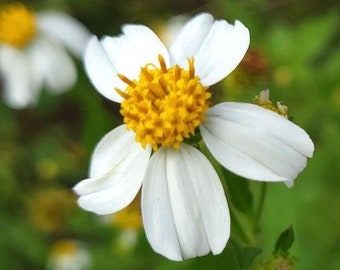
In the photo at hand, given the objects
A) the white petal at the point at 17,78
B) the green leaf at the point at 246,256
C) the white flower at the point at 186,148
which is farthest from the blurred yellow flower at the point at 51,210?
the green leaf at the point at 246,256

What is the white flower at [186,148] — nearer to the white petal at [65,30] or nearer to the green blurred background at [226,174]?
the green blurred background at [226,174]

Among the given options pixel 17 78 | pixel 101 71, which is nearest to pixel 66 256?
pixel 17 78

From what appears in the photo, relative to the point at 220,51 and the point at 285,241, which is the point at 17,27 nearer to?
the point at 220,51

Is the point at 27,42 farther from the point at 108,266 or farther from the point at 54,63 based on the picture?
the point at 108,266

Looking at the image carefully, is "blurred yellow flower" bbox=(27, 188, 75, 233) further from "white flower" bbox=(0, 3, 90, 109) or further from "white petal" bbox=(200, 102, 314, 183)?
"white petal" bbox=(200, 102, 314, 183)

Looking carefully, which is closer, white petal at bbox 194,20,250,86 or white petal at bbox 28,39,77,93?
white petal at bbox 194,20,250,86

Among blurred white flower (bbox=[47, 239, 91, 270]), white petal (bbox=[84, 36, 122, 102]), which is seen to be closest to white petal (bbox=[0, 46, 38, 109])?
blurred white flower (bbox=[47, 239, 91, 270])
